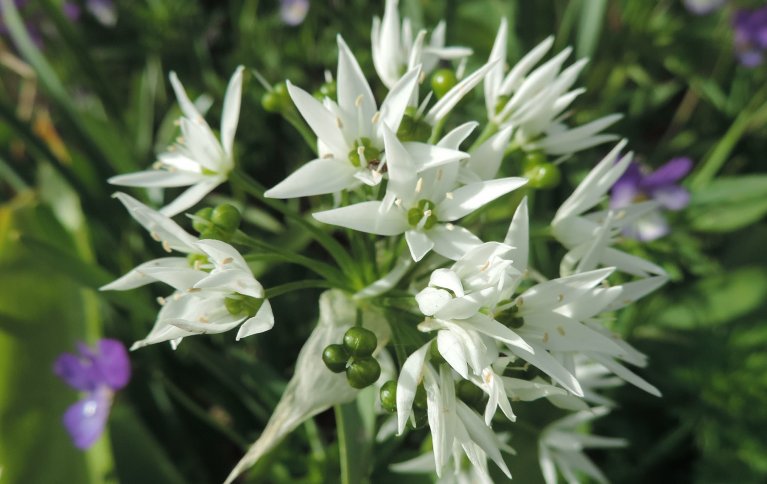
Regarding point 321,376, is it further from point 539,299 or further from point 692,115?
point 692,115

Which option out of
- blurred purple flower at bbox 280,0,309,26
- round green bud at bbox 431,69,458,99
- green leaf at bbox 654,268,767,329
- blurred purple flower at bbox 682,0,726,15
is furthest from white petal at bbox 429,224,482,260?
blurred purple flower at bbox 682,0,726,15

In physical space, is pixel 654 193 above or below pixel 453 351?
below

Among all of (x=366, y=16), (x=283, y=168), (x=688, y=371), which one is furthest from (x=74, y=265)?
(x=688, y=371)

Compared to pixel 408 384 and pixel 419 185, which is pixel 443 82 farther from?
pixel 408 384

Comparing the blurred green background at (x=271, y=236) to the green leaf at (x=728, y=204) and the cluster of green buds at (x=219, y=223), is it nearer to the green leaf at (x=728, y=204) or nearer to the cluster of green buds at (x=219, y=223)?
the green leaf at (x=728, y=204)

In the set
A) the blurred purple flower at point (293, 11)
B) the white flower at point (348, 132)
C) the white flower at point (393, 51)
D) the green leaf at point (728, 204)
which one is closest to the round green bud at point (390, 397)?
the white flower at point (348, 132)

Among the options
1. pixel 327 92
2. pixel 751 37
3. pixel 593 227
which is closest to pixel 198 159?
pixel 327 92
